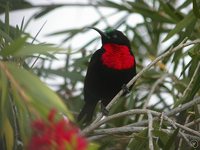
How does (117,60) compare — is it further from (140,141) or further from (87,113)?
(140,141)

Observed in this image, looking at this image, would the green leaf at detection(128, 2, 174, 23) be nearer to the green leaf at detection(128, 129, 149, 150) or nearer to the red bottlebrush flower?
the green leaf at detection(128, 129, 149, 150)

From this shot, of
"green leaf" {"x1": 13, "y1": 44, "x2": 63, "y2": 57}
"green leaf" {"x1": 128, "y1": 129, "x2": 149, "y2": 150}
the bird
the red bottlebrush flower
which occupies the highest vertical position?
"green leaf" {"x1": 13, "y1": 44, "x2": 63, "y2": 57}

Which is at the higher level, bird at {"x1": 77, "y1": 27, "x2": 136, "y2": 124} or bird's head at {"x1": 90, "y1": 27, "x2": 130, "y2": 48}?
bird's head at {"x1": 90, "y1": 27, "x2": 130, "y2": 48}

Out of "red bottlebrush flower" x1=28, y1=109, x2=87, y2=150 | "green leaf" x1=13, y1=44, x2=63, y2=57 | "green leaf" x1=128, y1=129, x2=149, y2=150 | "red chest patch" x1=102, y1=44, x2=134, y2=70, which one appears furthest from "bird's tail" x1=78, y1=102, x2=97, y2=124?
"red bottlebrush flower" x1=28, y1=109, x2=87, y2=150

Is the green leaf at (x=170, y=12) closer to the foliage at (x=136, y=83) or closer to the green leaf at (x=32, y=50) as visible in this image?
the foliage at (x=136, y=83)

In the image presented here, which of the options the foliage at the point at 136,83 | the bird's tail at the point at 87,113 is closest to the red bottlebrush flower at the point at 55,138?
the foliage at the point at 136,83

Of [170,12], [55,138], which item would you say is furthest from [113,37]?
[55,138]

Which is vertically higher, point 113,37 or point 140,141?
point 113,37
